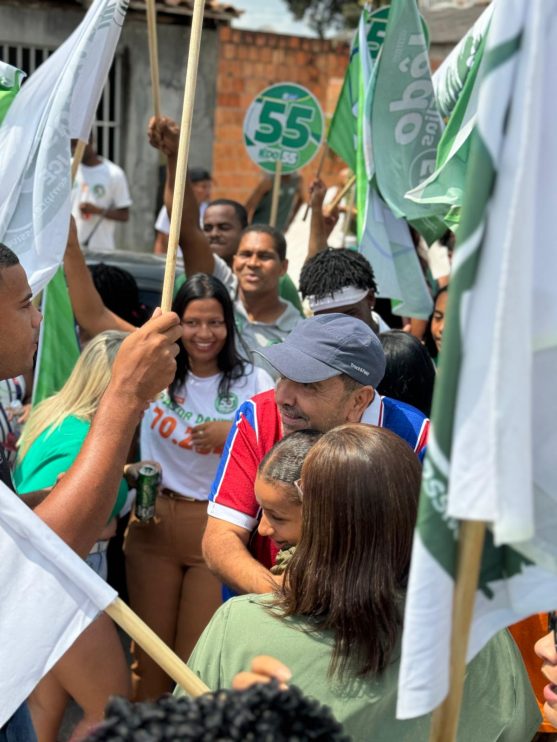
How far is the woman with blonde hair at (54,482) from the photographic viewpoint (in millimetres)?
3203

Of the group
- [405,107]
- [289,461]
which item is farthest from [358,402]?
[405,107]

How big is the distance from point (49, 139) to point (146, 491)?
4.60ft

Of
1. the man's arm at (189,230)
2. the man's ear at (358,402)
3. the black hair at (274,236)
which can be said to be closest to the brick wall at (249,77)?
the black hair at (274,236)

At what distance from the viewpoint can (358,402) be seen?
9.80 ft

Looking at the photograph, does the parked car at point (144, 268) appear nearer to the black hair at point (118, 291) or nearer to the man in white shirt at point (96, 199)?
the black hair at point (118, 291)

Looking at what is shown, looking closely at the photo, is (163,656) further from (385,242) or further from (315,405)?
(385,242)

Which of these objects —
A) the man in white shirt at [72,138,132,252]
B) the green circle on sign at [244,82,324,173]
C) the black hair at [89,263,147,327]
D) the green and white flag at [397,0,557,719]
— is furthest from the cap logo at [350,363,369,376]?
the man in white shirt at [72,138,132,252]

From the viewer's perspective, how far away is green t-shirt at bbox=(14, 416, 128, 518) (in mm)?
3451

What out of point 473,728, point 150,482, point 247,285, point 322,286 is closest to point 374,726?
point 473,728

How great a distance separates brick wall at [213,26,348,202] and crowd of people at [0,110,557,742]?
24.9ft

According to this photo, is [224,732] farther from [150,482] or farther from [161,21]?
[161,21]

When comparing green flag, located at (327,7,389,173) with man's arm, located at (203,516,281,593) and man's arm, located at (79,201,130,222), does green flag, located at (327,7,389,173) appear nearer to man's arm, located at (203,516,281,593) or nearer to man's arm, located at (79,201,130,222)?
man's arm, located at (203,516,281,593)

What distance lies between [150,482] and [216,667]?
5.77 ft

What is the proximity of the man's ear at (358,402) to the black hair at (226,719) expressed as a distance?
1630 mm
